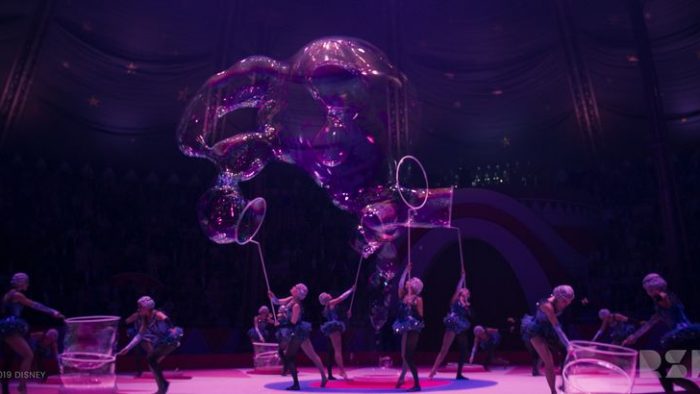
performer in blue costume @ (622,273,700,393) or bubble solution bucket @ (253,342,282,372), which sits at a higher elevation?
performer in blue costume @ (622,273,700,393)

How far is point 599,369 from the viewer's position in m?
4.10

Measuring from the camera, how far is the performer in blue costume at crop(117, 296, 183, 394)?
837 centimetres

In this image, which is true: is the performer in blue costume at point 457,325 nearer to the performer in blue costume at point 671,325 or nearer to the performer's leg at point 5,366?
the performer in blue costume at point 671,325

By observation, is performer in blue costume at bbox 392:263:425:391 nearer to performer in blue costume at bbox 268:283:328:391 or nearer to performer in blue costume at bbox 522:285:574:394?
performer in blue costume at bbox 268:283:328:391

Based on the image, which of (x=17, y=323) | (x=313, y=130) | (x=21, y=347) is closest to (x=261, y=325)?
(x=21, y=347)

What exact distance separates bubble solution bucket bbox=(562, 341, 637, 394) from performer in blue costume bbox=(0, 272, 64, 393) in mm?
6616

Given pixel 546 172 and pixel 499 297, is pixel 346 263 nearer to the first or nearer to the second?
pixel 499 297

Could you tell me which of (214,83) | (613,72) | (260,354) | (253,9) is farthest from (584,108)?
(214,83)

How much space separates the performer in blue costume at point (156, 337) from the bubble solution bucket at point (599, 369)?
591 centimetres

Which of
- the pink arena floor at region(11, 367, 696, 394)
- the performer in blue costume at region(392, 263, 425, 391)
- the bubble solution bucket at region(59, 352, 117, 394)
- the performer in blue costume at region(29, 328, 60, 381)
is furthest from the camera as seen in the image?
the performer in blue costume at region(29, 328, 60, 381)

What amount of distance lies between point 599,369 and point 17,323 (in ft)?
24.9

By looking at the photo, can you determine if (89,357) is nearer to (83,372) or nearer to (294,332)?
(83,372)

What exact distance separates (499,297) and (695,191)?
23.3 ft

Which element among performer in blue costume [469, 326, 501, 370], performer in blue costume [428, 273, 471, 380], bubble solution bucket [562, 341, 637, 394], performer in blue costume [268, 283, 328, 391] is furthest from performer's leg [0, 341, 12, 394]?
performer in blue costume [469, 326, 501, 370]
